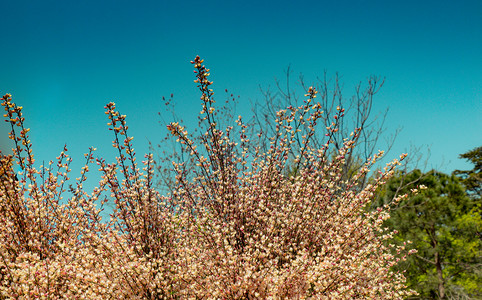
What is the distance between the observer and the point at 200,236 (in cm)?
465

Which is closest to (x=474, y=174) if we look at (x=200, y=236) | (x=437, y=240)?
(x=437, y=240)

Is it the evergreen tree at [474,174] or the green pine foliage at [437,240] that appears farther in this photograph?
the evergreen tree at [474,174]

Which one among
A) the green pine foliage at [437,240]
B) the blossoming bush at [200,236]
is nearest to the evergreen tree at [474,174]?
the green pine foliage at [437,240]

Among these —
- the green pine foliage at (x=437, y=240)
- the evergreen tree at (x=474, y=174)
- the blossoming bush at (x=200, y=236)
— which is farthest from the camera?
the evergreen tree at (x=474, y=174)

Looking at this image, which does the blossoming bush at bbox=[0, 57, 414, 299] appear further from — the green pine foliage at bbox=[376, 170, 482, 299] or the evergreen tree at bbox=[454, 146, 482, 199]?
the evergreen tree at bbox=[454, 146, 482, 199]

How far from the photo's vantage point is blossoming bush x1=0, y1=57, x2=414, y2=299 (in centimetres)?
388

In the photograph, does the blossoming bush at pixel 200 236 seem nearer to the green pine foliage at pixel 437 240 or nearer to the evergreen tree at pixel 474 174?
the green pine foliage at pixel 437 240

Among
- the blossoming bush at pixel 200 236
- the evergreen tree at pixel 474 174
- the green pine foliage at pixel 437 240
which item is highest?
the evergreen tree at pixel 474 174

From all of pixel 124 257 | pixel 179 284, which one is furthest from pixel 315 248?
pixel 124 257

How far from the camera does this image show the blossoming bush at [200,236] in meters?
3.88

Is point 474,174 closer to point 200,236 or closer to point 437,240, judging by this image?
point 437,240

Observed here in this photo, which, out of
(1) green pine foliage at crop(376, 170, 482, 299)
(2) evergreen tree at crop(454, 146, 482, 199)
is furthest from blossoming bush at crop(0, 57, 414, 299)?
(2) evergreen tree at crop(454, 146, 482, 199)

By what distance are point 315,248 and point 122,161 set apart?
8.65ft

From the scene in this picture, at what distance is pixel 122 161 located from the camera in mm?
4062
